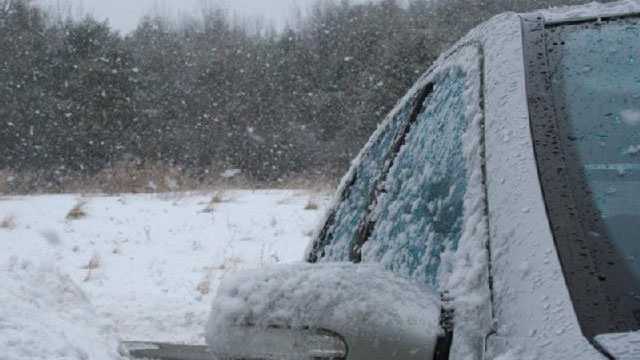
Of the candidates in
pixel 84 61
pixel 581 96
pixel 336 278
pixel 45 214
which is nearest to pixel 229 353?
pixel 336 278

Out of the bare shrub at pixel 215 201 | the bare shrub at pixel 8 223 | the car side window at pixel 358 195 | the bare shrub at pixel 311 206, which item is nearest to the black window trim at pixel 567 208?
the car side window at pixel 358 195

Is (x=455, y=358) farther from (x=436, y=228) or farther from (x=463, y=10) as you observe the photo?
(x=463, y=10)

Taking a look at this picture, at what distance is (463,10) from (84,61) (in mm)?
16600

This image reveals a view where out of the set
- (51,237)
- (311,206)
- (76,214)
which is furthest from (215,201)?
(51,237)

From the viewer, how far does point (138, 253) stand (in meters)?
9.97

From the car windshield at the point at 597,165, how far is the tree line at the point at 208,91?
93.1 ft

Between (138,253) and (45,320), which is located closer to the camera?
(45,320)

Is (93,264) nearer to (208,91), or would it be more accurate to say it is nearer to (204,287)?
(204,287)

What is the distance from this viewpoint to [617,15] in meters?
1.61

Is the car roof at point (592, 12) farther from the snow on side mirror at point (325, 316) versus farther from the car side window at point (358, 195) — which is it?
the snow on side mirror at point (325, 316)

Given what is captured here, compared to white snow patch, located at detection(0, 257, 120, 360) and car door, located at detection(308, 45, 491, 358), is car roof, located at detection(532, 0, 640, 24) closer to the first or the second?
car door, located at detection(308, 45, 491, 358)

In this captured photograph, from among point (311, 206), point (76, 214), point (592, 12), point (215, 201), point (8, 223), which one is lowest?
point (592, 12)

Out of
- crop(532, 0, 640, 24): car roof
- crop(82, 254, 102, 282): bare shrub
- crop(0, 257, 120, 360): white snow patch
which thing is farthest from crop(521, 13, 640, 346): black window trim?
crop(82, 254, 102, 282): bare shrub

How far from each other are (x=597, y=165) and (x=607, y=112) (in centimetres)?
14
